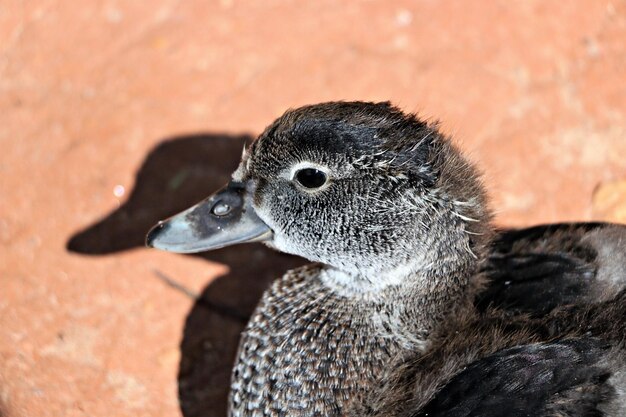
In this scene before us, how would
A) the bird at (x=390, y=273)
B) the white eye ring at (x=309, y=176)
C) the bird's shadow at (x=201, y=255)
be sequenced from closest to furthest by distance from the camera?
the bird at (x=390, y=273) → the white eye ring at (x=309, y=176) → the bird's shadow at (x=201, y=255)

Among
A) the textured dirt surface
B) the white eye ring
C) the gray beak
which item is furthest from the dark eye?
the textured dirt surface

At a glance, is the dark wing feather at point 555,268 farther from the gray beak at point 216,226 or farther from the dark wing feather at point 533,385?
the gray beak at point 216,226

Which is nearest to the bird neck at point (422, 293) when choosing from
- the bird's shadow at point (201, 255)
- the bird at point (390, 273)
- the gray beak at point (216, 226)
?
the bird at point (390, 273)

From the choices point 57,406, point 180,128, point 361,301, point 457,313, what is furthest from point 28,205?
point 457,313

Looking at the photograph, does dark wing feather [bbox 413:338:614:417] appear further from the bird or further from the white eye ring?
the white eye ring

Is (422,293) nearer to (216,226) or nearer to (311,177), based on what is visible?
(311,177)

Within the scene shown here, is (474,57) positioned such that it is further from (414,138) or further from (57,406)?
(57,406)
